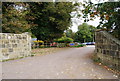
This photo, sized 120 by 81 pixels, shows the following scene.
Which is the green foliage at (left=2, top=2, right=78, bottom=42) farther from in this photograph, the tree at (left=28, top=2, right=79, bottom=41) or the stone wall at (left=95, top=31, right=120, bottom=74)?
the stone wall at (left=95, top=31, right=120, bottom=74)

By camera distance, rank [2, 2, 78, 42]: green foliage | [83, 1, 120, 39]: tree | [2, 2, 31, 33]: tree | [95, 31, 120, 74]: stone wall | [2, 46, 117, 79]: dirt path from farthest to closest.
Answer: [2, 2, 78, 42]: green foliage < [2, 2, 31, 33]: tree < [83, 1, 120, 39]: tree < [95, 31, 120, 74]: stone wall < [2, 46, 117, 79]: dirt path

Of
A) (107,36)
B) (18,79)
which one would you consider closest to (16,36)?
(18,79)

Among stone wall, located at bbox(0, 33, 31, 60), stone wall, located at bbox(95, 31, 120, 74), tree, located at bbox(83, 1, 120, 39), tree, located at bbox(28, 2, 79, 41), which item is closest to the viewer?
stone wall, located at bbox(95, 31, 120, 74)

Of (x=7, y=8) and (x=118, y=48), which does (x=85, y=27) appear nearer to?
(x=7, y=8)

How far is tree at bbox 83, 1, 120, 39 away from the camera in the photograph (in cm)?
497

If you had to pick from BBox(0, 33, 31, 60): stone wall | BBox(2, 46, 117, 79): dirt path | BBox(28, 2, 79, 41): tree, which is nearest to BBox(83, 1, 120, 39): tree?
BBox(2, 46, 117, 79): dirt path

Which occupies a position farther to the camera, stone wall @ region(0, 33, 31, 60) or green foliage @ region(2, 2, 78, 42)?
green foliage @ region(2, 2, 78, 42)

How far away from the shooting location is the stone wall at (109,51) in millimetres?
4296

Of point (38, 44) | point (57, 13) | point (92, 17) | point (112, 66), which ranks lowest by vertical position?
point (38, 44)

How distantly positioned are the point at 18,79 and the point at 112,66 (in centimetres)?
347

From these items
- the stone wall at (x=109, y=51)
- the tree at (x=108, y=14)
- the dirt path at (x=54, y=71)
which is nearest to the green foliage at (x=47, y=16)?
the tree at (x=108, y=14)

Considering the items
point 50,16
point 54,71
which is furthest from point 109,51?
point 50,16

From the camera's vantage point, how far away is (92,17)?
21.7 feet

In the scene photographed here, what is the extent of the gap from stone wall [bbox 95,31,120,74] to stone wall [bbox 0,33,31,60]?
4.70 metres
